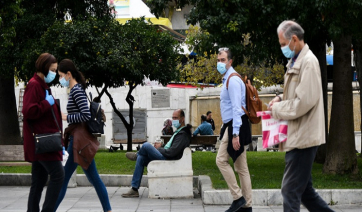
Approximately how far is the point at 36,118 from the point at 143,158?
385 cm

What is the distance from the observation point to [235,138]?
26.0 feet

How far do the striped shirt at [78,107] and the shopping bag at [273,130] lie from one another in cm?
233

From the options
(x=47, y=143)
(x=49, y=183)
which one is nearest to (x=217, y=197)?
(x=49, y=183)

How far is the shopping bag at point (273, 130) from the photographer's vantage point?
564 centimetres

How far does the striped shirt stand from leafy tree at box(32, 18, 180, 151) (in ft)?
43.6

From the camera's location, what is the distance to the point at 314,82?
5477 mm

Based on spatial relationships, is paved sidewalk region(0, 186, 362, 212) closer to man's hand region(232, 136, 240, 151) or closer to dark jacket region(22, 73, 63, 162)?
man's hand region(232, 136, 240, 151)

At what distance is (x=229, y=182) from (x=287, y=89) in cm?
271

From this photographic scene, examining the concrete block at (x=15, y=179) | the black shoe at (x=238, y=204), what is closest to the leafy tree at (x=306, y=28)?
the black shoe at (x=238, y=204)

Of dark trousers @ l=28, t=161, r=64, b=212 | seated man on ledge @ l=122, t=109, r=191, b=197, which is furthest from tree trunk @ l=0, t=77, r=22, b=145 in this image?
dark trousers @ l=28, t=161, r=64, b=212

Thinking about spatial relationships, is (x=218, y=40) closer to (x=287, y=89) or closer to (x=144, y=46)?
(x=287, y=89)

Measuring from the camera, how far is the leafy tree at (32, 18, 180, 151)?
2103cm

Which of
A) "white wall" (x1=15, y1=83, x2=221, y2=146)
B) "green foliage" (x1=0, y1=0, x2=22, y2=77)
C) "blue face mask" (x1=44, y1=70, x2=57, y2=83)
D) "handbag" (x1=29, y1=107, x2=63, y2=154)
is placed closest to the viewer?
"handbag" (x1=29, y1=107, x2=63, y2=154)

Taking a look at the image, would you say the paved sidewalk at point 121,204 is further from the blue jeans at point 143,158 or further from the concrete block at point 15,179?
the concrete block at point 15,179
